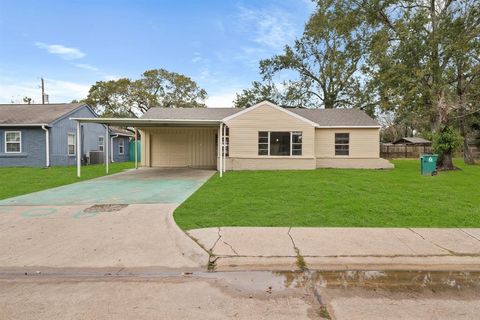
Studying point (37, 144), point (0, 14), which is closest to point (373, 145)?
point (37, 144)

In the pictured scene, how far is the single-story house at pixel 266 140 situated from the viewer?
15883 millimetres

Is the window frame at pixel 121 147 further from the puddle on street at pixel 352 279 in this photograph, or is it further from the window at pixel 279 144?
the puddle on street at pixel 352 279

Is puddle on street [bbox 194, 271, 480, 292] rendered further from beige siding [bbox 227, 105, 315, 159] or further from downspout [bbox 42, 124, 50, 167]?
downspout [bbox 42, 124, 50, 167]

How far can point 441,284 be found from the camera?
3193 mm

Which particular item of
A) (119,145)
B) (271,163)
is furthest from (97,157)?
(271,163)

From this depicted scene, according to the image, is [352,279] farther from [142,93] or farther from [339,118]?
[142,93]

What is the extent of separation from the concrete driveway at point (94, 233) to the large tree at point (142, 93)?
30084 mm

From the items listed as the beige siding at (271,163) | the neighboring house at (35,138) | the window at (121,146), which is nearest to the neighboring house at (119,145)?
the window at (121,146)

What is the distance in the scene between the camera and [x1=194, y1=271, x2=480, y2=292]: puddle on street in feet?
10.3

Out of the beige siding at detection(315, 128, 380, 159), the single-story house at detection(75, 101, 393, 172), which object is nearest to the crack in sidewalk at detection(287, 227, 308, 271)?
the single-story house at detection(75, 101, 393, 172)

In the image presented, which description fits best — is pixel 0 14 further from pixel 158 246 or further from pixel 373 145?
pixel 373 145

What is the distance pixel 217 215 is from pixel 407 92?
1527 cm

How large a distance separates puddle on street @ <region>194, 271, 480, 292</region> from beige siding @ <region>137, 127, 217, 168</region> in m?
15.5

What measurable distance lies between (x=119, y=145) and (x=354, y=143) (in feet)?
66.5
